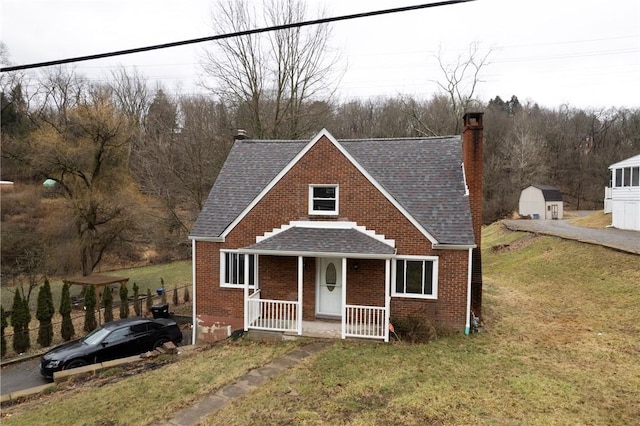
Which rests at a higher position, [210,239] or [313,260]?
[210,239]

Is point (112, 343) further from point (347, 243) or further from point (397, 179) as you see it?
point (397, 179)

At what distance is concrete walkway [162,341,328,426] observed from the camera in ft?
24.3

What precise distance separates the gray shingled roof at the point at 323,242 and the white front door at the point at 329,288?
0.94 meters

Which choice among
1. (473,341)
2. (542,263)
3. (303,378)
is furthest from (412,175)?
(542,263)

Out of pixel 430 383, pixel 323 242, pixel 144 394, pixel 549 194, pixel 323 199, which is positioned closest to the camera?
pixel 430 383

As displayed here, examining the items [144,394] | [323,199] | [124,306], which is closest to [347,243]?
[323,199]

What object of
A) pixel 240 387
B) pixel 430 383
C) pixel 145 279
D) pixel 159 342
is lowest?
pixel 145 279

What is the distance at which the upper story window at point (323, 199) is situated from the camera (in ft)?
42.4

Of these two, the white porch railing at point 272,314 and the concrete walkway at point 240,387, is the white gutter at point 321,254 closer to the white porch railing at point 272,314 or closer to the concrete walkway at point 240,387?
the white porch railing at point 272,314

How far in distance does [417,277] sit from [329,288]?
2824 millimetres

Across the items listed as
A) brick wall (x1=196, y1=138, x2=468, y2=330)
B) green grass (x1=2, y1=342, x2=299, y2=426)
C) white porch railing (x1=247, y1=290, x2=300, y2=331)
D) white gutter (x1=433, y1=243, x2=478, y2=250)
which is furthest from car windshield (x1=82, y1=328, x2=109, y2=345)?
white gutter (x1=433, y1=243, x2=478, y2=250)

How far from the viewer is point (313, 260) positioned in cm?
1292

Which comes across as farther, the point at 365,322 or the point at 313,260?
the point at 313,260

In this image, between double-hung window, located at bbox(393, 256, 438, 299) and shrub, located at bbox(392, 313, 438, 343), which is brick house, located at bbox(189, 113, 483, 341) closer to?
double-hung window, located at bbox(393, 256, 438, 299)
